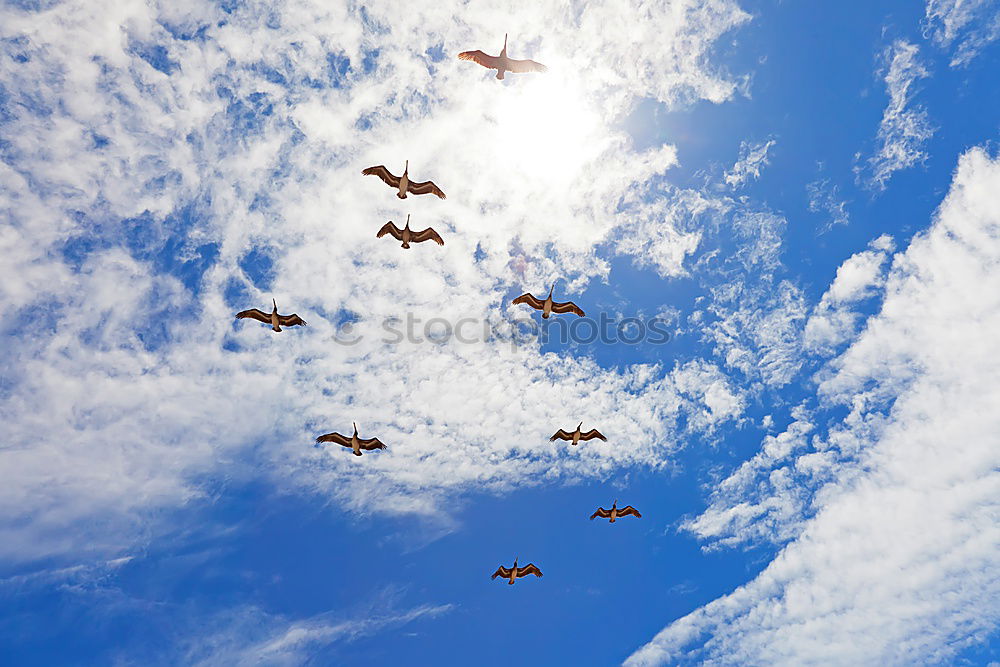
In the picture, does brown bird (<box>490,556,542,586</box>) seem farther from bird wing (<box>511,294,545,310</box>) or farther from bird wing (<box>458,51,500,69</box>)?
bird wing (<box>458,51,500,69</box>)

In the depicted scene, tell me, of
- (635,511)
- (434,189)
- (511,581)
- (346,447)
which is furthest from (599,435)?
(434,189)

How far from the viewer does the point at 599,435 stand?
48875 mm

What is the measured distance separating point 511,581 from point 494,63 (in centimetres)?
3621

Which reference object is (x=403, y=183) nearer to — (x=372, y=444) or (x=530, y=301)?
(x=530, y=301)

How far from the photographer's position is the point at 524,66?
130ft

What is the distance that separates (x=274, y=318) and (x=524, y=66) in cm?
2224

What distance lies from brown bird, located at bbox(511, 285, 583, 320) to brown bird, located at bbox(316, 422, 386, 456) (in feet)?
46.1

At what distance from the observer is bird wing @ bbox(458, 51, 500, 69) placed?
3909 centimetres

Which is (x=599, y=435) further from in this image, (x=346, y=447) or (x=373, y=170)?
(x=373, y=170)

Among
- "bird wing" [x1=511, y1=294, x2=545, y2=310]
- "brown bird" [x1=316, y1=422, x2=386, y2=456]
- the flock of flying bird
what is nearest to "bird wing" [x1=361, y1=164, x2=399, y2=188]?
the flock of flying bird

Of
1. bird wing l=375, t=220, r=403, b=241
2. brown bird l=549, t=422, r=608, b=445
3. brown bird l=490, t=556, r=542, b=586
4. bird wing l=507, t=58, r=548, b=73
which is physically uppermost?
bird wing l=507, t=58, r=548, b=73

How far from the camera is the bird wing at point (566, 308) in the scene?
46.0 metres

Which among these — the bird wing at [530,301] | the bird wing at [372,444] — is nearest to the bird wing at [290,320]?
the bird wing at [372,444]

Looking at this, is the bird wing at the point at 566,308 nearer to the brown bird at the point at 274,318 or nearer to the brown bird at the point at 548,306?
the brown bird at the point at 548,306
